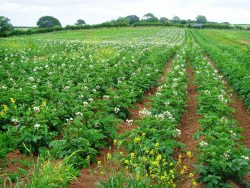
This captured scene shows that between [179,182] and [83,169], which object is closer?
[179,182]

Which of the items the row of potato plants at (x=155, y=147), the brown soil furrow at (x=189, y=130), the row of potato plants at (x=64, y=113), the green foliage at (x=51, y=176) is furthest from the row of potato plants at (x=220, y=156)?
the green foliage at (x=51, y=176)

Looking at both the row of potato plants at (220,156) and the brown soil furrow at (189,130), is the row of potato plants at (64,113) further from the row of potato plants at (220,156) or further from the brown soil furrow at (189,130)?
the row of potato plants at (220,156)

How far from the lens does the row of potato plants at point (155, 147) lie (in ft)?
19.2

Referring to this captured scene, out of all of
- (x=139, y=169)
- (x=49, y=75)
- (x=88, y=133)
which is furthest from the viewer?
(x=49, y=75)

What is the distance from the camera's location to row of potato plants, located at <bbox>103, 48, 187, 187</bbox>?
5.87m

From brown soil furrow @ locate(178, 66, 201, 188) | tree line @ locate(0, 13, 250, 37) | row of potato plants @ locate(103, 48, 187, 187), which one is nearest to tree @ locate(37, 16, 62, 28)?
tree line @ locate(0, 13, 250, 37)

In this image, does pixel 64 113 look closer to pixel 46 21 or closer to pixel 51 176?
pixel 51 176

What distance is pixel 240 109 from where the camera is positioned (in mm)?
12414

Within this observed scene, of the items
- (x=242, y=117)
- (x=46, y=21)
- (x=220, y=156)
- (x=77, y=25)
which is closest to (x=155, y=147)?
(x=220, y=156)

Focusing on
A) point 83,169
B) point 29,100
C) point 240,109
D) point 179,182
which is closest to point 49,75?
point 29,100

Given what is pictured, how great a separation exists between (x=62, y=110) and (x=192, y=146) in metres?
3.12

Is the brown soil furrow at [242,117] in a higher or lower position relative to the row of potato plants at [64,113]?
lower

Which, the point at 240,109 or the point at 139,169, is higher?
the point at 139,169

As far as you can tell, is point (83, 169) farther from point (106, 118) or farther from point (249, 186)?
point (249, 186)
